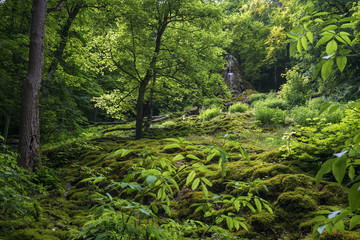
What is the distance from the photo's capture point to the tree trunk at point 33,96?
4102mm

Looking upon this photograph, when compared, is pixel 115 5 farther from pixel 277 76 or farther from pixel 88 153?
pixel 277 76

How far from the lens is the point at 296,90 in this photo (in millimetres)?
10930

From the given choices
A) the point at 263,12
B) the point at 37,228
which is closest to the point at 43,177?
the point at 37,228

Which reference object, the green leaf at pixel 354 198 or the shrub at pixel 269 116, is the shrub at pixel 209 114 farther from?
the green leaf at pixel 354 198

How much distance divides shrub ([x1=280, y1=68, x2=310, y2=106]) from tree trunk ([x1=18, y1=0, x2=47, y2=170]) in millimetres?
10430

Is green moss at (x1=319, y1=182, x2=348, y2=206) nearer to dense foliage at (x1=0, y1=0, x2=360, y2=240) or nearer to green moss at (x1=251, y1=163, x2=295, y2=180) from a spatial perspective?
dense foliage at (x1=0, y1=0, x2=360, y2=240)

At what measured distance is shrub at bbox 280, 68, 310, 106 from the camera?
10.4 meters

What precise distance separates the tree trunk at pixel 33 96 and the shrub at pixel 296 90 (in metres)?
10.4

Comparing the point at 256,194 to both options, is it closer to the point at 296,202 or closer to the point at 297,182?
the point at 296,202

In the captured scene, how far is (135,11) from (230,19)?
20.1 metres

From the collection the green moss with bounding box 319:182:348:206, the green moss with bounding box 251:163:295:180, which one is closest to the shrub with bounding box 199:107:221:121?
the green moss with bounding box 251:163:295:180

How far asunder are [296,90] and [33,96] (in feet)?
36.6

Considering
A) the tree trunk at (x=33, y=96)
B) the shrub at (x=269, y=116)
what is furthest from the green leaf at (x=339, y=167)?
the shrub at (x=269, y=116)

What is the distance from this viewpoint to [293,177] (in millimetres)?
3357
